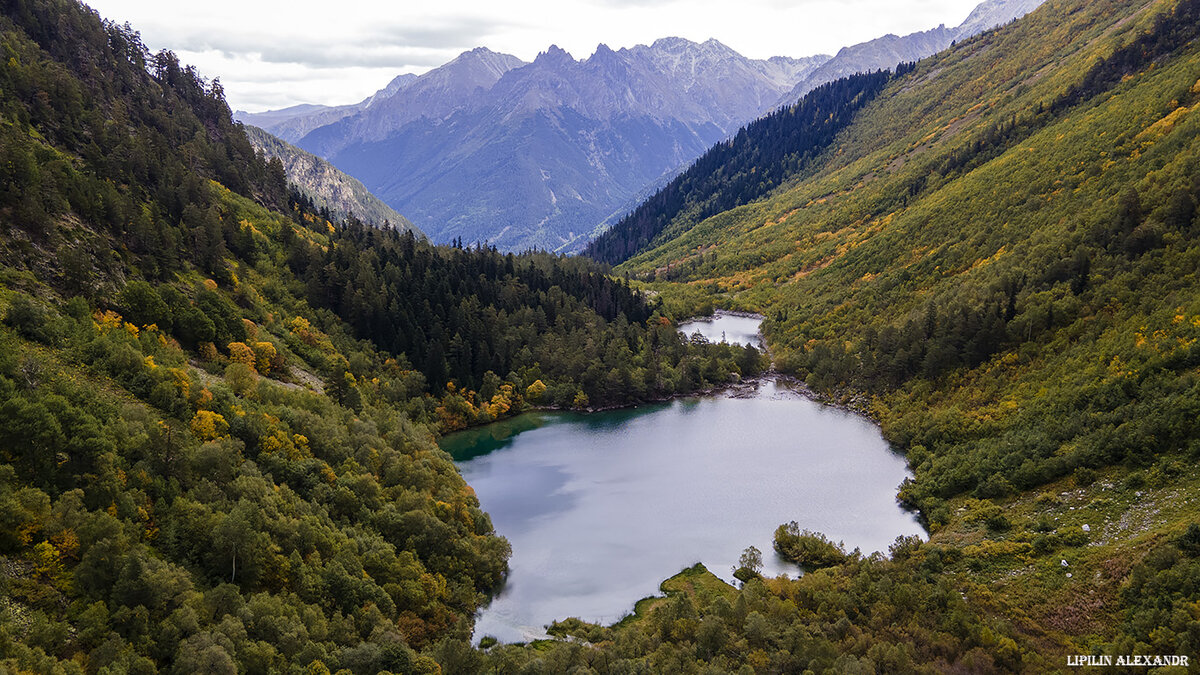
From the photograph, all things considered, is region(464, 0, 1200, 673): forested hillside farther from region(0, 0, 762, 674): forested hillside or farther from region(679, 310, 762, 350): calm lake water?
region(0, 0, 762, 674): forested hillside

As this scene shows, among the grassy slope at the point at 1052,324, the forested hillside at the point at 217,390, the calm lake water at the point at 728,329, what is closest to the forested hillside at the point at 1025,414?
the grassy slope at the point at 1052,324

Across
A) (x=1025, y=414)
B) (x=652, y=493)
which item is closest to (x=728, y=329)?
(x=652, y=493)

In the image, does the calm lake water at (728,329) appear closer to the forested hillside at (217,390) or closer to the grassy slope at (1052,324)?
the grassy slope at (1052,324)

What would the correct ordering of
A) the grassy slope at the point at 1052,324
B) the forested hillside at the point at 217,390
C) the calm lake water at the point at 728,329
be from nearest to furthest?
the forested hillside at the point at 217,390 < the grassy slope at the point at 1052,324 < the calm lake water at the point at 728,329

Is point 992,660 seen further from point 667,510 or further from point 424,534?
point 424,534

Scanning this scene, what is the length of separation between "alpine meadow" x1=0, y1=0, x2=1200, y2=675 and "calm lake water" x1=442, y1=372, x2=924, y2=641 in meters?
1.73

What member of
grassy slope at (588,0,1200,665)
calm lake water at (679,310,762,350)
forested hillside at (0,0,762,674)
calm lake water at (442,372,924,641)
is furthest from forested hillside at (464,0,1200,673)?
forested hillside at (0,0,762,674)

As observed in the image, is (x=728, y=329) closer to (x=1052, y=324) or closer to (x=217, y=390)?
(x=1052, y=324)

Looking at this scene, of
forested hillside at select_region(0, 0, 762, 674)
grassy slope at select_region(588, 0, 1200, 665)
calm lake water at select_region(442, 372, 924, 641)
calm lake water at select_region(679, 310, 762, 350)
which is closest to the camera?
forested hillside at select_region(0, 0, 762, 674)

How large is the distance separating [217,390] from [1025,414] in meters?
97.3

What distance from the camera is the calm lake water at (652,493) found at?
2965 inches

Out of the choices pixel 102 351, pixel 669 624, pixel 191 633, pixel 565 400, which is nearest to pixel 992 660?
pixel 669 624

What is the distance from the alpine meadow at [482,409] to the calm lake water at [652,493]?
5.68 feet

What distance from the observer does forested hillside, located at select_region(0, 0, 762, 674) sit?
45.4 metres
